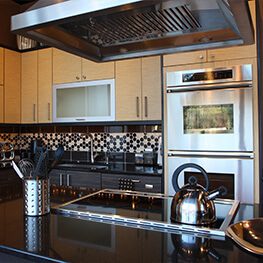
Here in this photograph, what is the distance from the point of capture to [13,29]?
1189mm

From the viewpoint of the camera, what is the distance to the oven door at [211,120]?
7.52 feet

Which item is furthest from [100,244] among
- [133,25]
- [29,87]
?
[29,87]

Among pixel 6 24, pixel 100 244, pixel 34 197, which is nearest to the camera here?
pixel 100 244

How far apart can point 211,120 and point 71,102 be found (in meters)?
1.69

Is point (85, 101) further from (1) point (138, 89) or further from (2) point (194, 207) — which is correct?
(2) point (194, 207)

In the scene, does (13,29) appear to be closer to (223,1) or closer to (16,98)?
(223,1)

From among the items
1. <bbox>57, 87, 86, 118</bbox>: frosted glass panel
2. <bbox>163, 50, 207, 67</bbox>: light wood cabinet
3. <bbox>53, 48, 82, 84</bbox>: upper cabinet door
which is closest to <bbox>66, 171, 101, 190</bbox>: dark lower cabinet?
<bbox>57, 87, 86, 118</bbox>: frosted glass panel

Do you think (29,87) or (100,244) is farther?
(29,87)

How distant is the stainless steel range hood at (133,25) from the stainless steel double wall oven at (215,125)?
95 cm

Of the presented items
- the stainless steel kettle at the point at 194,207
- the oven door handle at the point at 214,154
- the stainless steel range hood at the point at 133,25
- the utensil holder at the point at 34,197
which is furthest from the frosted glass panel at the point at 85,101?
the stainless steel kettle at the point at 194,207

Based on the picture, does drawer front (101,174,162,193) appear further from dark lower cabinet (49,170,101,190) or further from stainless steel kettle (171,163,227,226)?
stainless steel kettle (171,163,227,226)

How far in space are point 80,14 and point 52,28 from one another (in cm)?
31

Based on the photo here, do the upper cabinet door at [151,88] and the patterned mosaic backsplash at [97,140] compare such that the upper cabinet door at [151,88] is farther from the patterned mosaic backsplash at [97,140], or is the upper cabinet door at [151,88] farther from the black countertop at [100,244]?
the black countertop at [100,244]

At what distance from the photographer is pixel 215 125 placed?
2402mm
